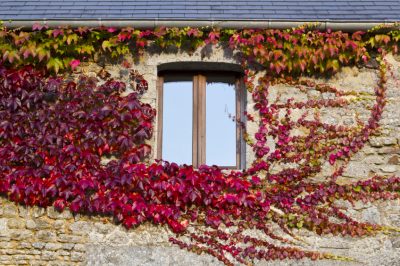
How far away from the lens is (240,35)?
5355 millimetres

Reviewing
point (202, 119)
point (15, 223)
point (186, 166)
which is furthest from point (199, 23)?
point (15, 223)

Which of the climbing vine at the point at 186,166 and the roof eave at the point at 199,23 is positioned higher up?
the roof eave at the point at 199,23

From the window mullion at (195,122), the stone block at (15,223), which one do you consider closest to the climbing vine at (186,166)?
the stone block at (15,223)

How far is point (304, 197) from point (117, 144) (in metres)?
1.98

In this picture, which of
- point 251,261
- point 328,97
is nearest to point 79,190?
point 251,261

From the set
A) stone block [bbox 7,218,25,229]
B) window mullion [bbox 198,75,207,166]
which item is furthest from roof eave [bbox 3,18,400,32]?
stone block [bbox 7,218,25,229]

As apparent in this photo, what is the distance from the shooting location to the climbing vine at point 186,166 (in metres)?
5.05

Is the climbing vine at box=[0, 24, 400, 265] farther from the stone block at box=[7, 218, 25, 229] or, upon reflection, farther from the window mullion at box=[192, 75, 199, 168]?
the window mullion at box=[192, 75, 199, 168]

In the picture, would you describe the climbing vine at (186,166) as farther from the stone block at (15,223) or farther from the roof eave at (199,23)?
the stone block at (15,223)

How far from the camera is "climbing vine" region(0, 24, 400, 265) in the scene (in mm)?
5047

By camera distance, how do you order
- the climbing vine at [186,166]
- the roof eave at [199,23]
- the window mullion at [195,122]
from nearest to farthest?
the climbing vine at [186,166]
the roof eave at [199,23]
the window mullion at [195,122]

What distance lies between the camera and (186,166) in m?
5.14

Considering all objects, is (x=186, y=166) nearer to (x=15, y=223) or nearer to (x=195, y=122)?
(x=195, y=122)

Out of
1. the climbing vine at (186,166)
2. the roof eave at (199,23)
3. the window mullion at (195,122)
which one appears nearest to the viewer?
the climbing vine at (186,166)
